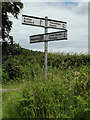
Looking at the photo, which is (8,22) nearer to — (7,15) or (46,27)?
(7,15)

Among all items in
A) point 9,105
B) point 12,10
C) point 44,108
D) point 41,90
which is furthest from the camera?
point 12,10

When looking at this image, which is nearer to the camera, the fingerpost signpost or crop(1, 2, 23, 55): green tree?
the fingerpost signpost

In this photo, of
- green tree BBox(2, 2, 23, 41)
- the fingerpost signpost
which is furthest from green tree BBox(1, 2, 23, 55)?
the fingerpost signpost

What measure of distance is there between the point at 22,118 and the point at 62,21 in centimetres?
482

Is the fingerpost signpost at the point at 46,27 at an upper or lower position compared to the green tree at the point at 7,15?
lower

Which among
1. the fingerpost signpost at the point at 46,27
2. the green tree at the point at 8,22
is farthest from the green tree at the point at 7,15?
the fingerpost signpost at the point at 46,27

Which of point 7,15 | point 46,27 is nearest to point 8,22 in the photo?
point 7,15

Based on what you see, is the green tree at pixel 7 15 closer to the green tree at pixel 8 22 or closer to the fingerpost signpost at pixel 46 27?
the green tree at pixel 8 22

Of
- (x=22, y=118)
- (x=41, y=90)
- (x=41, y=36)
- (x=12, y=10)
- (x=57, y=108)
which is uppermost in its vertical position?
(x=12, y=10)

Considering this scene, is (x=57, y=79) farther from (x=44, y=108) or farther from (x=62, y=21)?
(x=62, y=21)

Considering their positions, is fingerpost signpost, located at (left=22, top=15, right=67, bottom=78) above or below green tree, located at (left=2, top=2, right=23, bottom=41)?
below

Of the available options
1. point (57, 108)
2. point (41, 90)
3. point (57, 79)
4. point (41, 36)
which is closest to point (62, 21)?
point (41, 36)

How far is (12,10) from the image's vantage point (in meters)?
12.9

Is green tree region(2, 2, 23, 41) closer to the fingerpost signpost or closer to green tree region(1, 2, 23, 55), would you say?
green tree region(1, 2, 23, 55)
